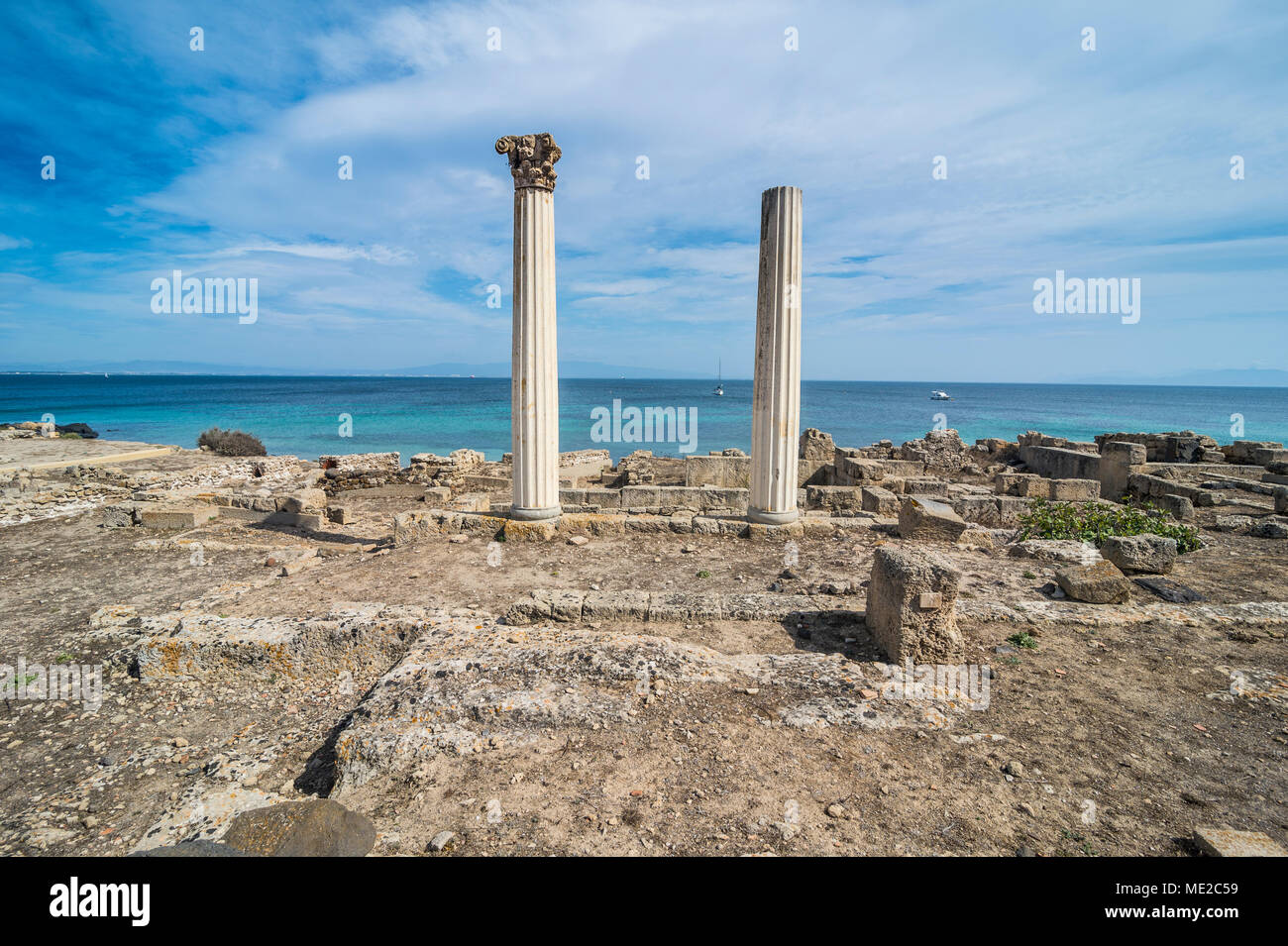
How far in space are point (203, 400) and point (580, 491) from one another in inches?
3097

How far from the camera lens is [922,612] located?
4422 millimetres

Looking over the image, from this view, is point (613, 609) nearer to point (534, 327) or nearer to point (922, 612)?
point (922, 612)

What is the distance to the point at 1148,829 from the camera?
2.84m

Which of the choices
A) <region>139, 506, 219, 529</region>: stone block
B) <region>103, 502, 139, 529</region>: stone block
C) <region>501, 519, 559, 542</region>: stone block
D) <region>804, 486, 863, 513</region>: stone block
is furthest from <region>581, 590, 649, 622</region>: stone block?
<region>103, 502, 139, 529</region>: stone block

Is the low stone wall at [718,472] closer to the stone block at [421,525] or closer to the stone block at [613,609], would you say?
the stone block at [421,525]

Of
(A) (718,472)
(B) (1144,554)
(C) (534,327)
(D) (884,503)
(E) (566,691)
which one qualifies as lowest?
(E) (566,691)


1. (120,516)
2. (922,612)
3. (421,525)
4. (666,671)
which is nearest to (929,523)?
(922,612)

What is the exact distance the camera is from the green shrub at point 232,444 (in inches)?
877

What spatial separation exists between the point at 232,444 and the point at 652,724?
24823 millimetres

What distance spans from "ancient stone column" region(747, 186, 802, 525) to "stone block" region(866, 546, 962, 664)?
3.88 m

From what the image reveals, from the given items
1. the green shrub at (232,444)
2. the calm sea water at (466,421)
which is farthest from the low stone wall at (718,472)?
the calm sea water at (466,421)

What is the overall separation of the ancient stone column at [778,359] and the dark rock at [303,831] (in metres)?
6.57

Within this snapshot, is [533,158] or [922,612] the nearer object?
[922,612]
